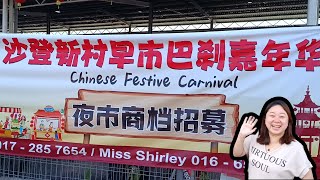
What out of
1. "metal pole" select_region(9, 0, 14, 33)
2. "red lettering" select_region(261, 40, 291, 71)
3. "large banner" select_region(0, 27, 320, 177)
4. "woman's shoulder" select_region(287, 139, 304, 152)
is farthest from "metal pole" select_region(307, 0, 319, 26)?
"metal pole" select_region(9, 0, 14, 33)

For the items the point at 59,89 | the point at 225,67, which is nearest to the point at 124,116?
the point at 59,89

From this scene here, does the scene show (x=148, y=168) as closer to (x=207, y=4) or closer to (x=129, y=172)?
(x=129, y=172)

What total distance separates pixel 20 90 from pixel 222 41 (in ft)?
6.29

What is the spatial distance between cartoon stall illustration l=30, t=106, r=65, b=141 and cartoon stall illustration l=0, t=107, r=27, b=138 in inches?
4.4

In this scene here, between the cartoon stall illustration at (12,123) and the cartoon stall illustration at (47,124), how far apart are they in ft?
0.36

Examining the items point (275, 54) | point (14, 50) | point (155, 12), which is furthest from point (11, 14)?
point (155, 12)

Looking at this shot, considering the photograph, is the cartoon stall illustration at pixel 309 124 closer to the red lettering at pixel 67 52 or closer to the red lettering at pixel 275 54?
the red lettering at pixel 275 54

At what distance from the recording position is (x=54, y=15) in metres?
18.0

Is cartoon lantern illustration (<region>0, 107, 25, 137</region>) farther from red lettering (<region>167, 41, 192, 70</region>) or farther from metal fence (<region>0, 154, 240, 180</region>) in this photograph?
red lettering (<region>167, 41, 192, 70</region>)

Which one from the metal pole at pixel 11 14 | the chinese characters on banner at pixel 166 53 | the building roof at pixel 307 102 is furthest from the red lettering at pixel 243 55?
the metal pole at pixel 11 14

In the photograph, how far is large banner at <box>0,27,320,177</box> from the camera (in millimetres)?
3549

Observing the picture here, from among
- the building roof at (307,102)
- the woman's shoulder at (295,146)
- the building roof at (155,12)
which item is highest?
the building roof at (155,12)

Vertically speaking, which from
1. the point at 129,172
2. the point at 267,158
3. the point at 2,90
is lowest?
the point at 129,172

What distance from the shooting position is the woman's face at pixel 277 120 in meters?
2.61
